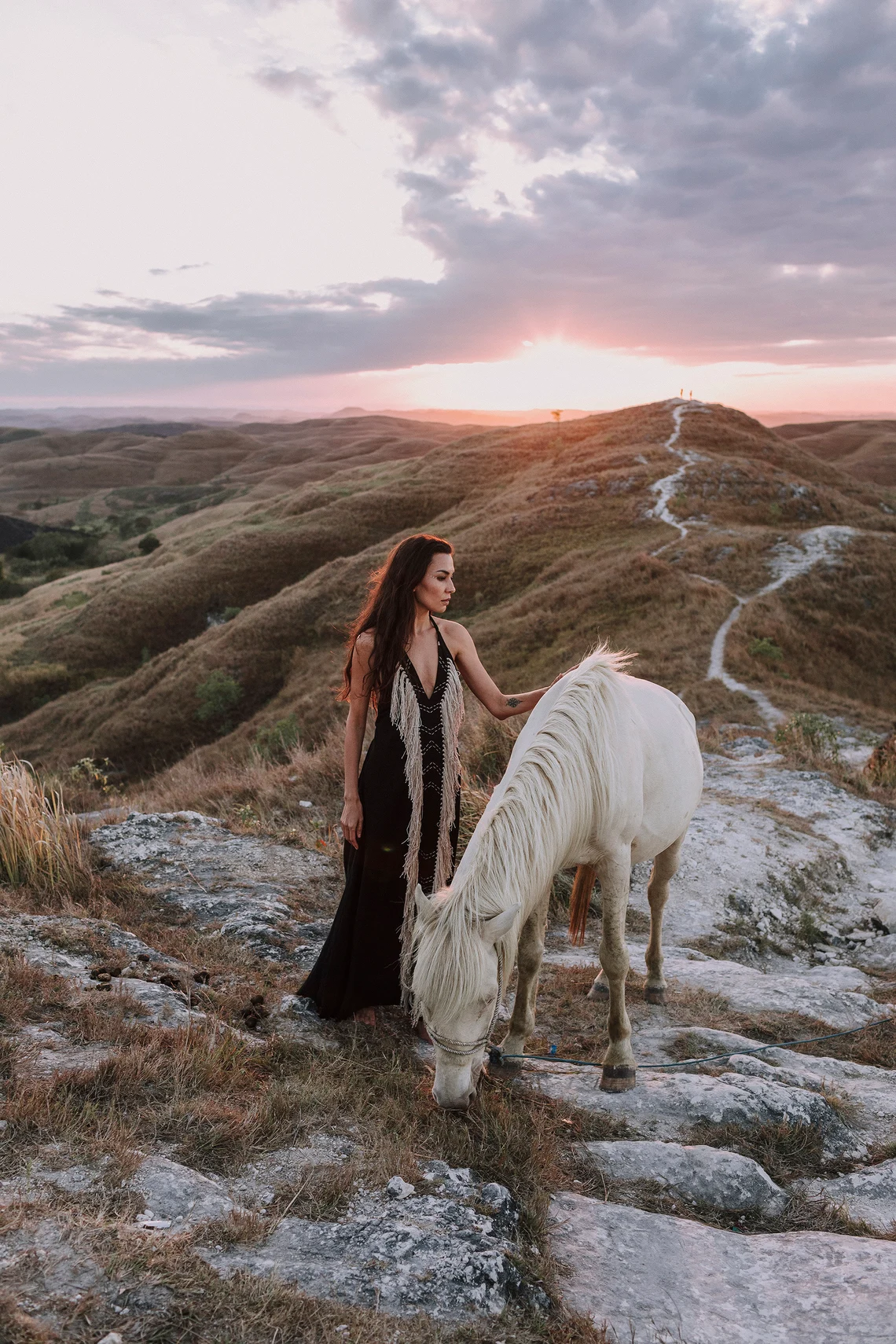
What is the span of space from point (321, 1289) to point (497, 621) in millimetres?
22536

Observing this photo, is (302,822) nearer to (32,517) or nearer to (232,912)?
(232,912)

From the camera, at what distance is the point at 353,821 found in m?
4.29

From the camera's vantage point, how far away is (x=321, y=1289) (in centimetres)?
224

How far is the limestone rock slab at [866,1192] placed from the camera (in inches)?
122

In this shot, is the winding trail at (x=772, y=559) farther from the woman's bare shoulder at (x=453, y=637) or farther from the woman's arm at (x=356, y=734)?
the woman's arm at (x=356, y=734)

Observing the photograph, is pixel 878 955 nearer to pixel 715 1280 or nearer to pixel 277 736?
pixel 715 1280

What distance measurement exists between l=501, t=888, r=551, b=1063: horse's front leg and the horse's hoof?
1.46 feet

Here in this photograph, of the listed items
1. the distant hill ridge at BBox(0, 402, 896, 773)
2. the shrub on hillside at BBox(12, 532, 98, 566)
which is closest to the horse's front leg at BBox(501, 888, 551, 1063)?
the distant hill ridge at BBox(0, 402, 896, 773)

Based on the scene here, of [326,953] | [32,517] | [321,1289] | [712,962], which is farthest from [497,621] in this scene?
[32,517]

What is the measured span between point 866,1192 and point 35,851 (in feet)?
17.4

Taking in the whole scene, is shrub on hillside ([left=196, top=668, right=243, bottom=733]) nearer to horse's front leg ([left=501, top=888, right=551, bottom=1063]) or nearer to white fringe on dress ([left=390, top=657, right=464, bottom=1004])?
white fringe on dress ([left=390, top=657, right=464, bottom=1004])

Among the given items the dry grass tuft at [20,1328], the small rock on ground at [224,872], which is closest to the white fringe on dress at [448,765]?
the small rock on ground at [224,872]

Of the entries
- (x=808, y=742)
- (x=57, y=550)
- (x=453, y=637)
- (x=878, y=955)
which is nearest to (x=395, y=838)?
(x=453, y=637)

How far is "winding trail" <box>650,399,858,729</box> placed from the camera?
49.0 ft
